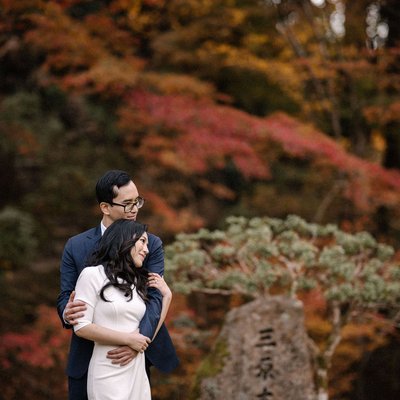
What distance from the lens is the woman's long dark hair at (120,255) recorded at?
98.3 inches

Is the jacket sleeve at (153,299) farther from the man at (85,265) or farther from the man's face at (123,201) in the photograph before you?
the man's face at (123,201)

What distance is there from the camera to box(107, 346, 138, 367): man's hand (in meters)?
2.48

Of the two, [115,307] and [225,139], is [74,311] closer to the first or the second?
[115,307]

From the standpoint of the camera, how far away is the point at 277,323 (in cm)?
407

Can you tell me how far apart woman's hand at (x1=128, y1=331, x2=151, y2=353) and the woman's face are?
1.00ft

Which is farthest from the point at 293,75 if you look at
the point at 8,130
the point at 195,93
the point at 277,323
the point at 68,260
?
the point at 68,260

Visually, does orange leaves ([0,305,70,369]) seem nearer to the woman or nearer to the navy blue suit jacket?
the navy blue suit jacket

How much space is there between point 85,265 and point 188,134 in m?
4.83

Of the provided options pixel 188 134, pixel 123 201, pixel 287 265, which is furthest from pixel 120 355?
pixel 188 134

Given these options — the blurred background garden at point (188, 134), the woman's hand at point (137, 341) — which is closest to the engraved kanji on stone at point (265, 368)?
the blurred background garden at point (188, 134)

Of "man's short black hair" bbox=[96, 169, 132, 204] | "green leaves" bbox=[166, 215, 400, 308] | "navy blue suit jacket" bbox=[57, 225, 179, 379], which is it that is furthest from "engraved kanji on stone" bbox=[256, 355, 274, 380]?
"man's short black hair" bbox=[96, 169, 132, 204]

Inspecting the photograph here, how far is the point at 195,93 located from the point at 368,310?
4070 mm

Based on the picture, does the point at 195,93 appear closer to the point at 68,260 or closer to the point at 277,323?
the point at 277,323

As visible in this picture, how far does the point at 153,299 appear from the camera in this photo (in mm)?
2627
